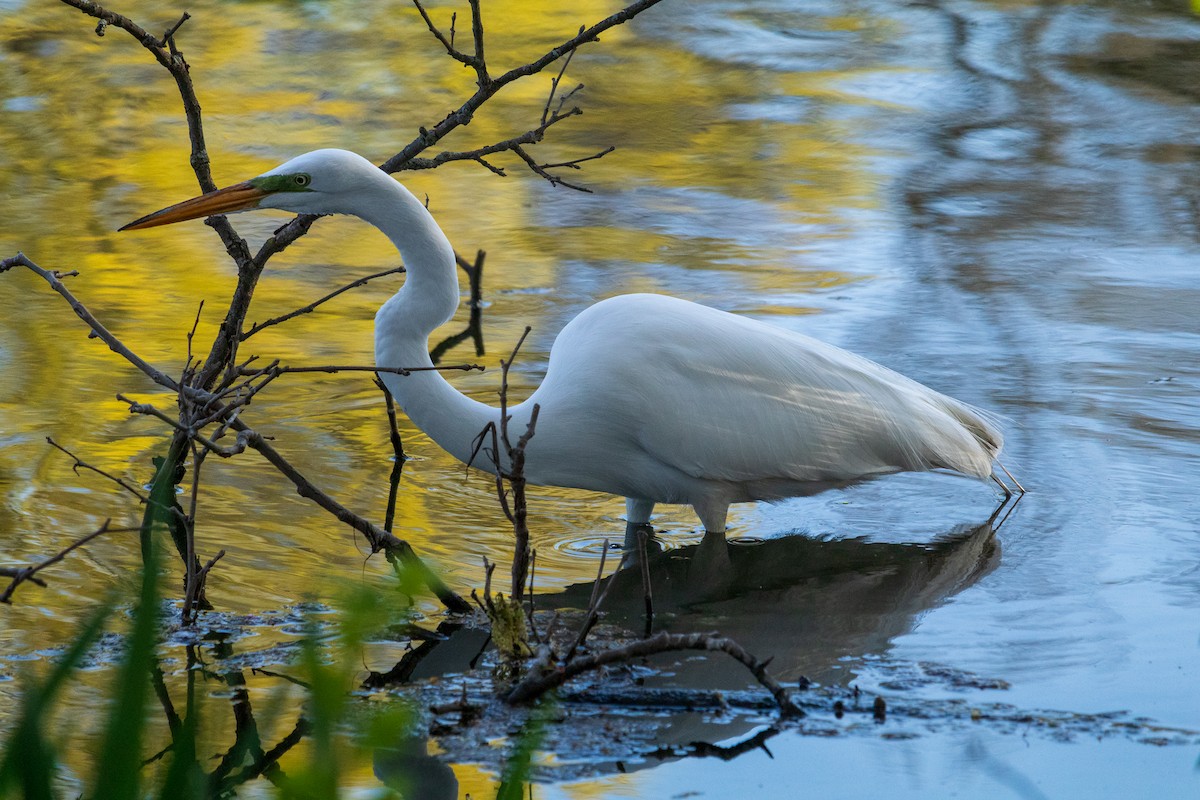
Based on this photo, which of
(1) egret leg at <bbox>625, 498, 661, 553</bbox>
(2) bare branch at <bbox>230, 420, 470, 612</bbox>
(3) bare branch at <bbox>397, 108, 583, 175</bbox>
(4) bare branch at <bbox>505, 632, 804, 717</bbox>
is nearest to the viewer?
(4) bare branch at <bbox>505, 632, 804, 717</bbox>

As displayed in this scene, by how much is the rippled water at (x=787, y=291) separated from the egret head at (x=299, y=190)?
918 mm

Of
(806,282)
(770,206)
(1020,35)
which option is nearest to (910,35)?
(1020,35)

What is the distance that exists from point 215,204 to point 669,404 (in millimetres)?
1252

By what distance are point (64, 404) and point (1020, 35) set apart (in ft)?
29.9

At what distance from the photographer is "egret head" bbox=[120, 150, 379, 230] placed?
353cm

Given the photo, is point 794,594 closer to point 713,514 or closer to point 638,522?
point 713,514

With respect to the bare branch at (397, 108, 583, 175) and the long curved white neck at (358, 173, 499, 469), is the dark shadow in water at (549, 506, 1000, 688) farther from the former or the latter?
the bare branch at (397, 108, 583, 175)

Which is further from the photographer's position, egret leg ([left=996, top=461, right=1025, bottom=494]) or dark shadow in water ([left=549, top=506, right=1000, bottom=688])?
egret leg ([left=996, top=461, right=1025, bottom=494])

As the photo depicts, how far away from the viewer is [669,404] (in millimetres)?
3943

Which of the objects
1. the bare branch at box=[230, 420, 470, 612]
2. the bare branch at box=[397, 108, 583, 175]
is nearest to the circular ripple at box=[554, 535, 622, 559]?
the bare branch at box=[230, 420, 470, 612]

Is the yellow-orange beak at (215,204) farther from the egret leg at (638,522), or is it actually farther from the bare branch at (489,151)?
the egret leg at (638,522)

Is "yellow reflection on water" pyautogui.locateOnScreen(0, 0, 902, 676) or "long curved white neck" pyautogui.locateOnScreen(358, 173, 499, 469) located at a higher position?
"long curved white neck" pyautogui.locateOnScreen(358, 173, 499, 469)

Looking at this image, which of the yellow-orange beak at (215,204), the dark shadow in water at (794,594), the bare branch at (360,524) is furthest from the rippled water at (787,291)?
the yellow-orange beak at (215,204)

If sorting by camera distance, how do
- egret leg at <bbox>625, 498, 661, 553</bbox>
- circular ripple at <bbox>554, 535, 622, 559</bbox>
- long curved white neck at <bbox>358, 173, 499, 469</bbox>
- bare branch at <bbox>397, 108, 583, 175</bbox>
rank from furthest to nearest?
egret leg at <bbox>625, 498, 661, 553</bbox> → circular ripple at <bbox>554, 535, 622, 559</bbox> → bare branch at <bbox>397, 108, 583, 175</bbox> → long curved white neck at <bbox>358, 173, 499, 469</bbox>
